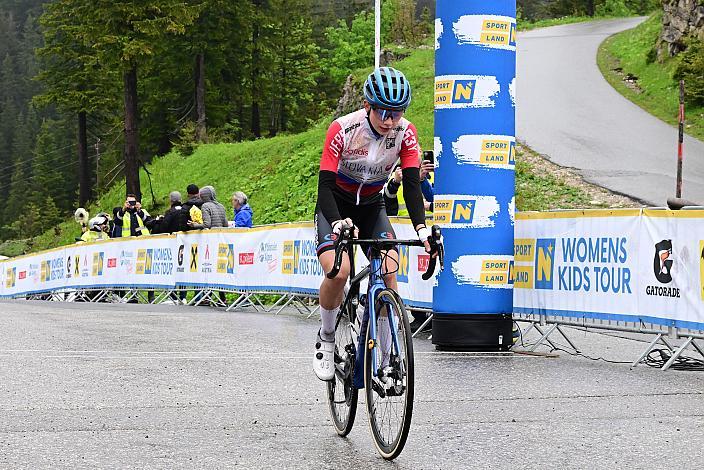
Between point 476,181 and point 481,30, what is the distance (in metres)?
1.55

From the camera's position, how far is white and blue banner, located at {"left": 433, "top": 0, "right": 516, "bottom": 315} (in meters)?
12.2

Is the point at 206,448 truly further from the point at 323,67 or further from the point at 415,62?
the point at 323,67

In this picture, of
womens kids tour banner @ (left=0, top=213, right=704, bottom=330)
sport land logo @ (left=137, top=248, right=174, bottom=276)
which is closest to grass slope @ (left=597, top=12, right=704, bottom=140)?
sport land logo @ (left=137, top=248, right=174, bottom=276)

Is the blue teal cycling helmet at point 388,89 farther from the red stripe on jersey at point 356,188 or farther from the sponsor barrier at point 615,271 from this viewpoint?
the sponsor barrier at point 615,271

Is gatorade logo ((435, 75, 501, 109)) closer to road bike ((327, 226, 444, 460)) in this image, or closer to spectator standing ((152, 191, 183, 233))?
road bike ((327, 226, 444, 460))

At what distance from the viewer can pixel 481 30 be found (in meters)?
12.2

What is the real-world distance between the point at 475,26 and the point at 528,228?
218 centimetres

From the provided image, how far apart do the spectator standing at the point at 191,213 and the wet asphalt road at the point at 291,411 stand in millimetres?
9208

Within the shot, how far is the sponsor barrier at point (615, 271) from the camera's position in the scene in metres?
10.5

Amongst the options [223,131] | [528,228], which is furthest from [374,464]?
[223,131]

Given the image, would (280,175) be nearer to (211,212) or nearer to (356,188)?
(211,212)

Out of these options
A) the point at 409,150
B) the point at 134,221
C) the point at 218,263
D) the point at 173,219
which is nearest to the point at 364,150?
the point at 409,150

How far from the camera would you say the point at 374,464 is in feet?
20.3

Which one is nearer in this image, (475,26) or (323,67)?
(475,26)
